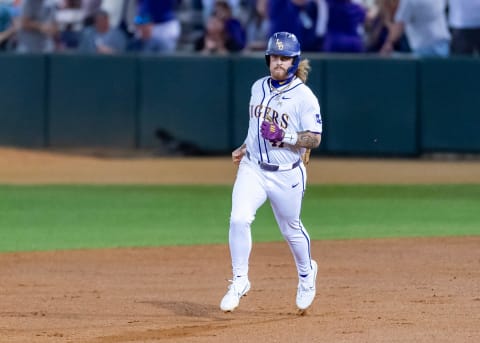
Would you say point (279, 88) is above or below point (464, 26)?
above

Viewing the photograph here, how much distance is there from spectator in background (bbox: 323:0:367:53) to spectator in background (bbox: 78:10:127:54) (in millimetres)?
3486

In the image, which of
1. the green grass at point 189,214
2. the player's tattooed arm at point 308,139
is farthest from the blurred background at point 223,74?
the player's tattooed arm at point 308,139

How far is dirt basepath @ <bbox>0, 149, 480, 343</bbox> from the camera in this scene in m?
7.49

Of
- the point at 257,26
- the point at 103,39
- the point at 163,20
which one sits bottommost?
the point at 103,39

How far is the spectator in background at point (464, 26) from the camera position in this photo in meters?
18.1

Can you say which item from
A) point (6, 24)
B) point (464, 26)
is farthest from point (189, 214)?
point (6, 24)

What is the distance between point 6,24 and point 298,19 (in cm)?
611

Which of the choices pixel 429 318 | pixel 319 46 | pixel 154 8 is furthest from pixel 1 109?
pixel 429 318

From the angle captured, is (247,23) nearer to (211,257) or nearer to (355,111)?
(355,111)

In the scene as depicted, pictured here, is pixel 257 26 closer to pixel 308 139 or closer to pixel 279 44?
pixel 279 44

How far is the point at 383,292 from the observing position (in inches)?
362

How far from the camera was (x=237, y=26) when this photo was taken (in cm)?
1983

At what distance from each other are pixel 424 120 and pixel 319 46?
2.13m

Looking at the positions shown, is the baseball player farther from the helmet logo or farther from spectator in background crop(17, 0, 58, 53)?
spectator in background crop(17, 0, 58, 53)
